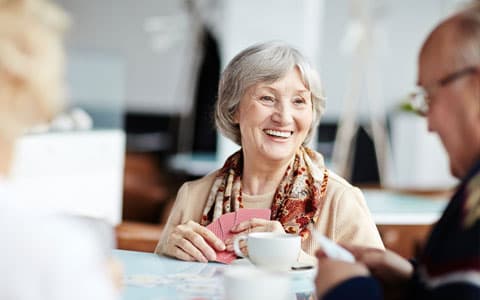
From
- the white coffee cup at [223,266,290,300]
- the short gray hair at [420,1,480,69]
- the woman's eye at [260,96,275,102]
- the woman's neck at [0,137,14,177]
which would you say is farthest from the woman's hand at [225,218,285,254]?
the woman's neck at [0,137,14,177]

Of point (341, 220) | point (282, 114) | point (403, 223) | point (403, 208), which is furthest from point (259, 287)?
point (403, 208)

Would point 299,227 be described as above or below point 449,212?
below

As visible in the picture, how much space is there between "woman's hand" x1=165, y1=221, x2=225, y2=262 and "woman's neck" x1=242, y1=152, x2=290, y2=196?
0.24m

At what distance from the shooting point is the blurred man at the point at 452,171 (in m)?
1.20

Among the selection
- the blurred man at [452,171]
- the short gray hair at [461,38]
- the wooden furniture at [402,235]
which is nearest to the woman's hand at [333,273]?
the blurred man at [452,171]

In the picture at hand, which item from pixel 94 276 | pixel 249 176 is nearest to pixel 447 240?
pixel 94 276

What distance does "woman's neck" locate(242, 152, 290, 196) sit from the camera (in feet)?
7.11

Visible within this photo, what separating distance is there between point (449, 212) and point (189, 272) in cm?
→ 71

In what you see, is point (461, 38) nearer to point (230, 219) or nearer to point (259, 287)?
point (259, 287)

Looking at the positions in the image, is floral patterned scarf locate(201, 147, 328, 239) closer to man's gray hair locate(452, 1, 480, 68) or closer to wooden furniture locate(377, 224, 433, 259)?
man's gray hair locate(452, 1, 480, 68)

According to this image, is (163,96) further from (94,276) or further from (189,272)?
(94,276)

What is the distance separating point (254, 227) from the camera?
6.33ft

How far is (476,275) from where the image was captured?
118 centimetres

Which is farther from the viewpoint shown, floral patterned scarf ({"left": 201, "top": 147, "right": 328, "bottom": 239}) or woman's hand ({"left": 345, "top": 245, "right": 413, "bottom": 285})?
floral patterned scarf ({"left": 201, "top": 147, "right": 328, "bottom": 239})
